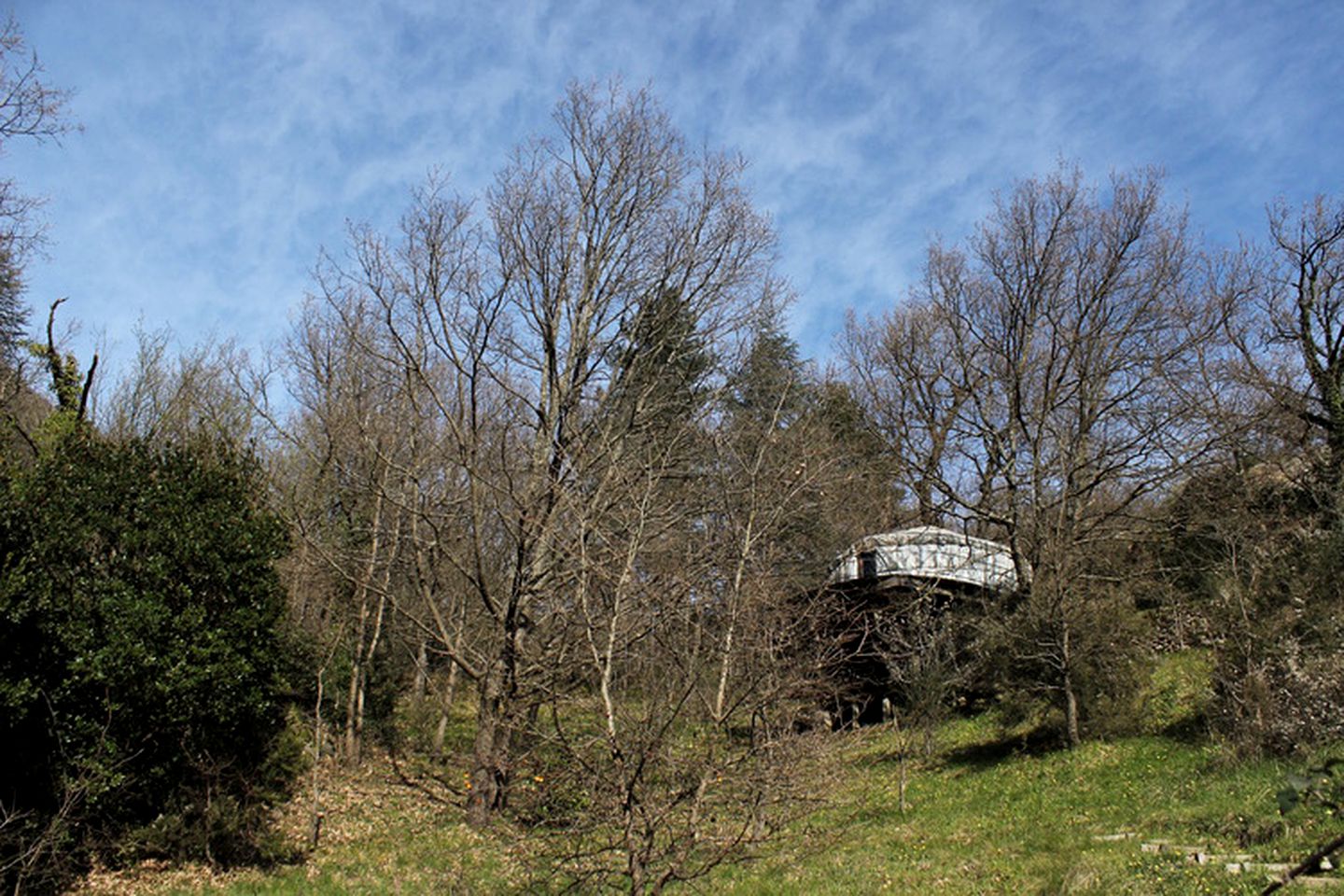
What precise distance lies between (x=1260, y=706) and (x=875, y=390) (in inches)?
626

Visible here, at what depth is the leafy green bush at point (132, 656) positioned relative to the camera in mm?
10156

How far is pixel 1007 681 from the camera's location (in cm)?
1598

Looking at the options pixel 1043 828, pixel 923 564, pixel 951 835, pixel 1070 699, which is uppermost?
pixel 923 564

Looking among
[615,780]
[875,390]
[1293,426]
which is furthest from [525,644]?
[1293,426]

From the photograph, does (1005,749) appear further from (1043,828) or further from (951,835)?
(1043,828)

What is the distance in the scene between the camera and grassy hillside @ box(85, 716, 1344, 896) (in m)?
8.38

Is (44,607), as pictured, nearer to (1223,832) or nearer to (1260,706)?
(1223,832)

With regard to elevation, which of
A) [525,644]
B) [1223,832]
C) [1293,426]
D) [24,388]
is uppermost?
[24,388]

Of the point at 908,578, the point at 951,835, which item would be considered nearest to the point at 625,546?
the point at 951,835

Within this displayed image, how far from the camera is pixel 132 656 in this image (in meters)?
10.4

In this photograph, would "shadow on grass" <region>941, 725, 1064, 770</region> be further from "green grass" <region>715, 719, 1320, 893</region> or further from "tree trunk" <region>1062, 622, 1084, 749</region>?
"tree trunk" <region>1062, 622, 1084, 749</region>

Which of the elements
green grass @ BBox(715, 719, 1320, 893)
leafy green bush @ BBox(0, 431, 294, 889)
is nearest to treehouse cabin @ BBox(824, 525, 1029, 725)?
green grass @ BBox(715, 719, 1320, 893)

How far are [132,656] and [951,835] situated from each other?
988 centimetres

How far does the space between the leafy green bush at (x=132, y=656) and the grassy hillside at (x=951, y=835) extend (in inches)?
34.0
